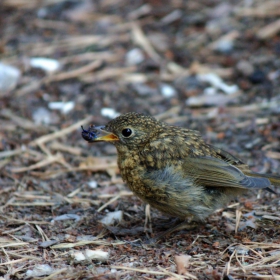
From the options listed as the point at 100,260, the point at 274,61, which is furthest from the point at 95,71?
the point at 100,260

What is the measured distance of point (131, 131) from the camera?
5328 mm

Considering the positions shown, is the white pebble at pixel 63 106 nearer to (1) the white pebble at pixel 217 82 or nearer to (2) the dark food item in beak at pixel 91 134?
(1) the white pebble at pixel 217 82

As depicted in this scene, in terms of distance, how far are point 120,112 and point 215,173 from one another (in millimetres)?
2949

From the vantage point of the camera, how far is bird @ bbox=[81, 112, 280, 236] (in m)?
5.02

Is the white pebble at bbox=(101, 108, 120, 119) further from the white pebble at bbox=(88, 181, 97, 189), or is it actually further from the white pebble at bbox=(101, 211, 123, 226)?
the white pebble at bbox=(101, 211, 123, 226)

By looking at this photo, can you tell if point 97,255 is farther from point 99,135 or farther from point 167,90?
point 167,90

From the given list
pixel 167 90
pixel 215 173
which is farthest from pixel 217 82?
pixel 215 173

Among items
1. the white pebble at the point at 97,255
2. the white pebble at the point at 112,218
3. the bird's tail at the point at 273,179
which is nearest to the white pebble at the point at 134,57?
the white pebble at the point at 112,218

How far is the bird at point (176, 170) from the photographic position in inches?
198

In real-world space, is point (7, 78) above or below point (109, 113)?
above

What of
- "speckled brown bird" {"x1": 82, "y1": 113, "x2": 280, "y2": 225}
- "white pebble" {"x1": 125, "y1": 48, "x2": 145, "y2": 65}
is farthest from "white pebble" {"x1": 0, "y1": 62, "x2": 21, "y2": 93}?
"speckled brown bird" {"x1": 82, "y1": 113, "x2": 280, "y2": 225}

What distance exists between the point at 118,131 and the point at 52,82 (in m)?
3.19

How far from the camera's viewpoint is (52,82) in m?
8.26

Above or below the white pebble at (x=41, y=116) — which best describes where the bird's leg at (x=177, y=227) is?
below
